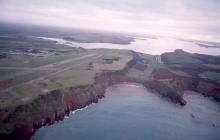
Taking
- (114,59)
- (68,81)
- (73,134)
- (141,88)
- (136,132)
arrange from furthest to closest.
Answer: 1. (114,59)
2. (141,88)
3. (68,81)
4. (136,132)
5. (73,134)

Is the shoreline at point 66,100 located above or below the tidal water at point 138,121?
above

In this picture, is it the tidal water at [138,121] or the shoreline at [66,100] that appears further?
the tidal water at [138,121]

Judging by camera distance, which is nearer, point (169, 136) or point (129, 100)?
point (169, 136)

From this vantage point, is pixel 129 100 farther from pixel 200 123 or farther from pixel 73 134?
pixel 73 134

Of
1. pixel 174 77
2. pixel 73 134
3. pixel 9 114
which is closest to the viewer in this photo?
pixel 9 114

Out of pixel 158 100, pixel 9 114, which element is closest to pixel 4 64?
pixel 9 114

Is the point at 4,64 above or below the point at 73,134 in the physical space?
above

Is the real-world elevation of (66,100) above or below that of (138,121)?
above

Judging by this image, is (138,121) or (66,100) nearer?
(138,121)
